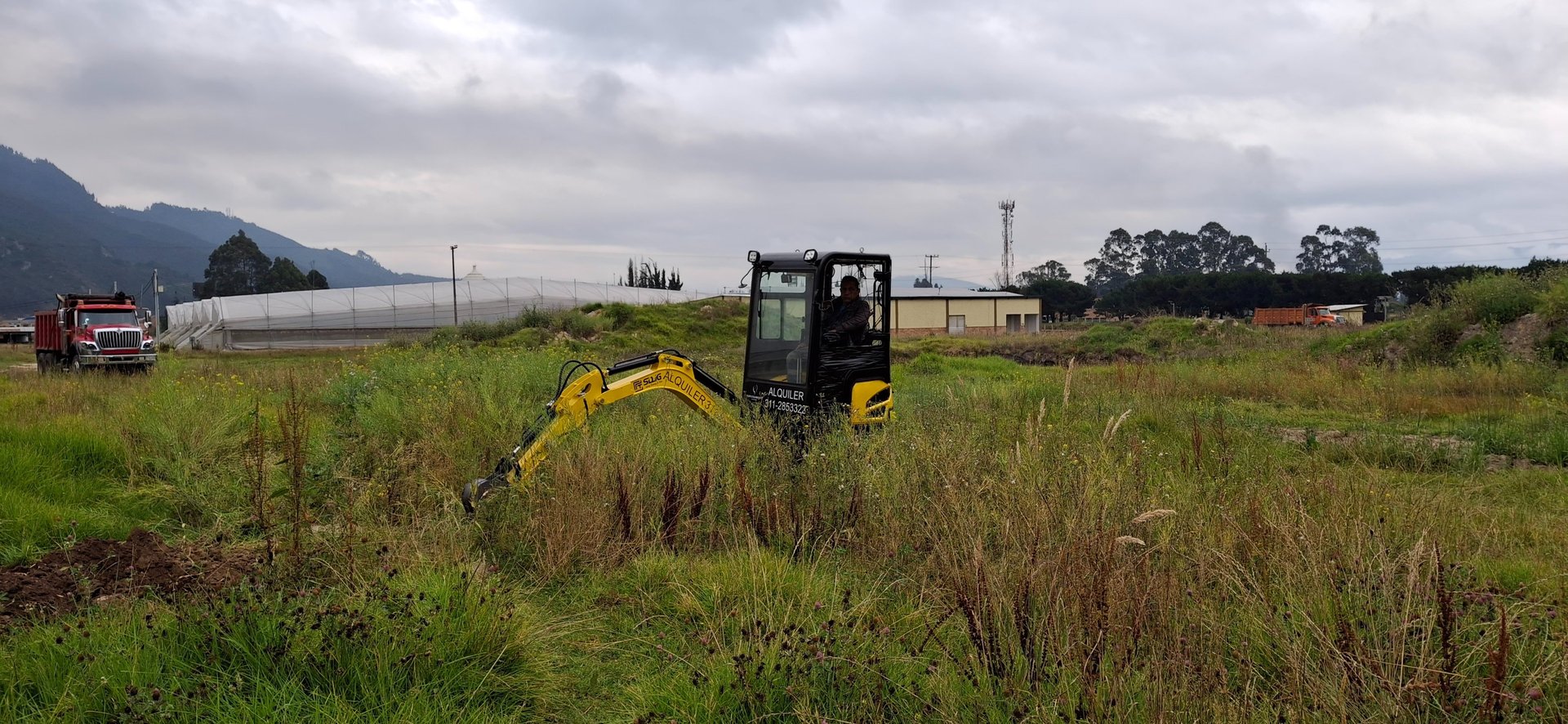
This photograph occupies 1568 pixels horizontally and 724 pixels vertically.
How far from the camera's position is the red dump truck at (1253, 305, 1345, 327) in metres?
58.8

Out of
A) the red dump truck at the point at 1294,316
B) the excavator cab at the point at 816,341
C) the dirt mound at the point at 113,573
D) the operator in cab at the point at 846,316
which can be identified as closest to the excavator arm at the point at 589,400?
the excavator cab at the point at 816,341

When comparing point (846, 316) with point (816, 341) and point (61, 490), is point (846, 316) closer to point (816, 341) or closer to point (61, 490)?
point (816, 341)

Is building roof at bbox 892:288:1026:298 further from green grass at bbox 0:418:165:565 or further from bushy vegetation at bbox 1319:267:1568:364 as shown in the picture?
green grass at bbox 0:418:165:565

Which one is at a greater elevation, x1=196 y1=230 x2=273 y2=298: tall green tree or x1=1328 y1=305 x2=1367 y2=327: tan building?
x1=196 y1=230 x2=273 y2=298: tall green tree

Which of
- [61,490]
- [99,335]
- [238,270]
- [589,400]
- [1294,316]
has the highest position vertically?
[238,270]

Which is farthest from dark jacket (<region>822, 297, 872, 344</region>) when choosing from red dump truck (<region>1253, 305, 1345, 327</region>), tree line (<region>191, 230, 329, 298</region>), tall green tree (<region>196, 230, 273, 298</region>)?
tall green tree (<region>196, 230, 273, 298</region>)

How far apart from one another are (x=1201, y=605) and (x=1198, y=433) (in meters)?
3.28

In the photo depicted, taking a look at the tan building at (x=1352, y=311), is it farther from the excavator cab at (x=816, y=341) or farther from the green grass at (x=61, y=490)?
the green grass at (x=61, y=490)

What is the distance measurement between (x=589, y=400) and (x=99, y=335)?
2669 centimetres

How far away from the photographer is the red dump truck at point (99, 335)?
26000 mm

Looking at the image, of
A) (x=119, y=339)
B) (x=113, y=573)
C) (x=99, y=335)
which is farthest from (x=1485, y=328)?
(x=99, y=335)

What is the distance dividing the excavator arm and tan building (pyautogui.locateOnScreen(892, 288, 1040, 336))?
4921 cm

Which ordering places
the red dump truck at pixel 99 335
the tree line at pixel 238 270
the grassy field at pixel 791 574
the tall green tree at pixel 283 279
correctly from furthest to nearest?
the tree line at pixel 238 270, the tall green tree at pixel 283 279, the red dump truck at pixel 99 335, the grassy field at pixel 791 574

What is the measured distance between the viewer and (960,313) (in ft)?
210
